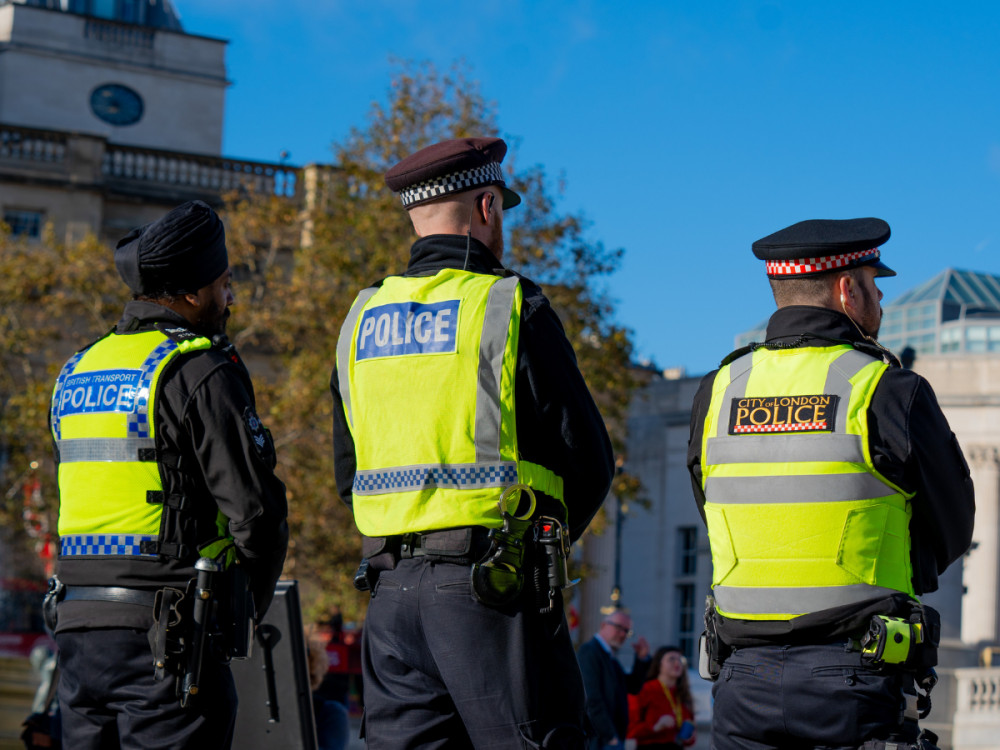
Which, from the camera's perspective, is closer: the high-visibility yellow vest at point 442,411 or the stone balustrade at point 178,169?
the high-visibility yellow vest at point 442,411

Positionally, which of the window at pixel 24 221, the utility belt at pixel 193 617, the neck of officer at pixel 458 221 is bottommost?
the utility belt at pixel 193 617

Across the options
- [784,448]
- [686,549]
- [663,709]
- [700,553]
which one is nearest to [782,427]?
[784,448]

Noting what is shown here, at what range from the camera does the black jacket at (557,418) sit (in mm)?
4078

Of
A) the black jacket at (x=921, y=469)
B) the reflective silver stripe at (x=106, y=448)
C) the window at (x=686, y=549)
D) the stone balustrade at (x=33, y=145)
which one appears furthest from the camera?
the window at (x=686, y=549)

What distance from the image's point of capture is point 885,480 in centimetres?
425

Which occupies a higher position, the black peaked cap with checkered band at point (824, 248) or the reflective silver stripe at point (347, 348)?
the black peaked cap with checkered band at point (824, 248)

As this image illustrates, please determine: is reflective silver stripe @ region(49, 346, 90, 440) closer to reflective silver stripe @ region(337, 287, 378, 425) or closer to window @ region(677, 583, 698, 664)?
reflective silver stripe @ region(337, 287, 378, 425)

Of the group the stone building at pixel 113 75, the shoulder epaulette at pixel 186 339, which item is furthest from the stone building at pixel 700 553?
the shoulder epaulette at pixel 186 339

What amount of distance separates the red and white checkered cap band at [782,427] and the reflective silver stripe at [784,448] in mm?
18

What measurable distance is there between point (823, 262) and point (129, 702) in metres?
2.51

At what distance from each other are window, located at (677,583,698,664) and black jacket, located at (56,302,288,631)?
3620 cm

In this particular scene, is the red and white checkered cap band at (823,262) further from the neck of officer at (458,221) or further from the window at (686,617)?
the window at (686,617)

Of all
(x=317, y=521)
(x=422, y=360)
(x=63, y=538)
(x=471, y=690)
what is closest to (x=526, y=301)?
(x=422, y=360)

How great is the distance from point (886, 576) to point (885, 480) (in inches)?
10.8
